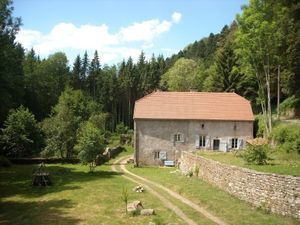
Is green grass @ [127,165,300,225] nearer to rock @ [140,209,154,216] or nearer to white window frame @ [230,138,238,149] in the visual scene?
rock @ [140,209,154,216]

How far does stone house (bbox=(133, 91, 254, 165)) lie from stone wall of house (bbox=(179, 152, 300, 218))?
1499 cm

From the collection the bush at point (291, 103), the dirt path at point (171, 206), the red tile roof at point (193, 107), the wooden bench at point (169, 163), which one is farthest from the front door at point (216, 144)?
the dirt path at point (171, 206)

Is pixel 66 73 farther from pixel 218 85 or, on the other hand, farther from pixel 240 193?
pixel 240 193

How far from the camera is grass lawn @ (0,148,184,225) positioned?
1880 cm

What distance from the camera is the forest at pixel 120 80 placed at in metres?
33.1

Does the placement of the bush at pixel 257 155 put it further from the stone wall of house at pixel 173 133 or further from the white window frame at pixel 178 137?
the white window frame at pixel 178 137

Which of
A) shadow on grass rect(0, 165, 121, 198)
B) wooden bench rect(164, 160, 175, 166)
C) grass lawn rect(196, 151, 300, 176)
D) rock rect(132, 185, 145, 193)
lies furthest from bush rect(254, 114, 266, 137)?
rock rect(132, 185, 145, 193)

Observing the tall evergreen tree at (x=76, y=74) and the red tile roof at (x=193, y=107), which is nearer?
the red tile roof at (x=193, y=107)

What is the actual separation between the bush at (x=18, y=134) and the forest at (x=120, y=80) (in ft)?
0.38

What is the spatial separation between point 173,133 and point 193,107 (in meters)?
3.93

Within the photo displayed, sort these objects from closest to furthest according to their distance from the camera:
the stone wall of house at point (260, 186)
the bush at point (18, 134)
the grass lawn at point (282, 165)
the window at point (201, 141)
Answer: the stone wall of house at point (260, 186) → the grass lawn at point (282, 165) → the window at point (201, 141) → the bush at point (18, 134)

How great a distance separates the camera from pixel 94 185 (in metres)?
28.2

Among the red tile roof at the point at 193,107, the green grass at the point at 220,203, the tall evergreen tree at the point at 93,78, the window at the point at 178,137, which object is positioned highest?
the tall evergreen tree at the point at 93,78

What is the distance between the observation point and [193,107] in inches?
1636
